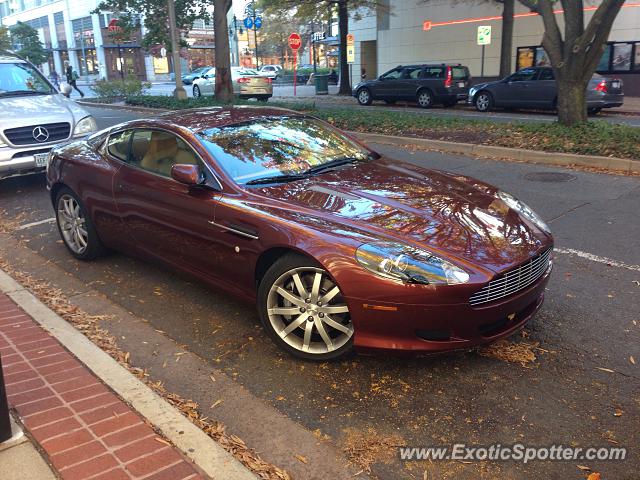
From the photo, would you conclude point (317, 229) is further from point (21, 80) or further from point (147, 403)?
point (21, 80)

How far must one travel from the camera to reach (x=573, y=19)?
34.6 ft

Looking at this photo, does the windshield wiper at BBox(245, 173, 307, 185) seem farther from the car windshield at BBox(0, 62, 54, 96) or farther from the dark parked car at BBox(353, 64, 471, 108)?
the dark parked car at BBox(353, 64, 471, 108)

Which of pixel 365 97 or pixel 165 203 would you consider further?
pixel 365 97

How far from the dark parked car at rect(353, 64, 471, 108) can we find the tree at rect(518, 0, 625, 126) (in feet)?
28.3

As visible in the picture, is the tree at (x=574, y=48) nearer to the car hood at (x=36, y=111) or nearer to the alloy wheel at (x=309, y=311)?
the car hood at (x=36, y=111)

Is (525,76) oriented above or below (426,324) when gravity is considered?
above

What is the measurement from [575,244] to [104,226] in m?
4.49

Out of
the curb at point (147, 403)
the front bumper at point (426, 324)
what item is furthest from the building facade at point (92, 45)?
the front bumper at point (426, 324)

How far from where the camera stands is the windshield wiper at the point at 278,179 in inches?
158

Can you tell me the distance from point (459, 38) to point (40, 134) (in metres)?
22.9

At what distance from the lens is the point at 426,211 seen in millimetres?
3594

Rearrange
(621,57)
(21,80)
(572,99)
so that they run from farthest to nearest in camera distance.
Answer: (621,57)
(572,99)
(21,80)

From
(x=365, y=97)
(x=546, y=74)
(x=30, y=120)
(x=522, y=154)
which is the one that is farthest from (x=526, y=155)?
(x=365, y=97)

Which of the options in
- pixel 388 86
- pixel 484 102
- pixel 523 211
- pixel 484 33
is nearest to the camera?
pixel 523 211
